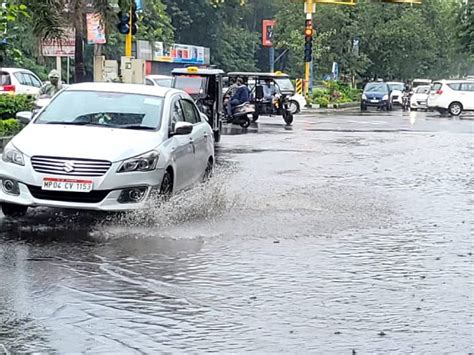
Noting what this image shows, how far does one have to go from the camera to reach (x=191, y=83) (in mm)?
23250

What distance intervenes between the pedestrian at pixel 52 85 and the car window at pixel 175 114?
7341mm

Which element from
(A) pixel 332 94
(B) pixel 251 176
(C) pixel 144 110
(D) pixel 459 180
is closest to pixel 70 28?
(B) pixel 251 176

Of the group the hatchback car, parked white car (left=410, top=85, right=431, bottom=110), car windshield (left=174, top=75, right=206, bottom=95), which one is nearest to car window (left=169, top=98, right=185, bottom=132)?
car windshield (left=174, top=75, right=206, bottom=95)

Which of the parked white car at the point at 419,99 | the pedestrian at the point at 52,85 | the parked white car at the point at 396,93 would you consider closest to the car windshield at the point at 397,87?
the parked white car at the point at 396,93

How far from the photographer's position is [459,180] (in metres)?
15.5

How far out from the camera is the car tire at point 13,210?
997 cm

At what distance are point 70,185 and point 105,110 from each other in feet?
5.42

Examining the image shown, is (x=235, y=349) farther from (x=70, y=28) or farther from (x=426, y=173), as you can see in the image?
(x=70, y=28)

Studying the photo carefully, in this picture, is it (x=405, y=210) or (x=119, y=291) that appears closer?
(x=119, y=291)

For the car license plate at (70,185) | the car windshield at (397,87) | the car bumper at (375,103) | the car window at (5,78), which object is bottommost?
the car bumper at (375,103)

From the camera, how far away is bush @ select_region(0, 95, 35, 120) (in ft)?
64.8

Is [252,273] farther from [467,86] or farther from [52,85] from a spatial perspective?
[467,86]

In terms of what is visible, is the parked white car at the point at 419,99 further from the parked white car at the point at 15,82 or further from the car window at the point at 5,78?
the car window at the point at 5,78

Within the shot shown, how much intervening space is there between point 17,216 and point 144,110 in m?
1.96
